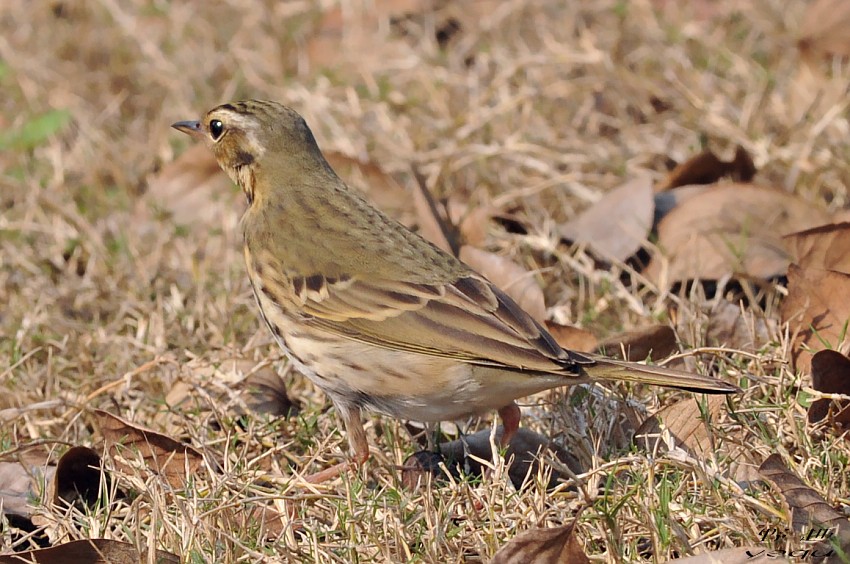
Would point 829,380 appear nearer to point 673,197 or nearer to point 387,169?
point 673,197

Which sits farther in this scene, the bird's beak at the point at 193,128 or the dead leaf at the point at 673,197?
the dead leaf at the point at 673,197

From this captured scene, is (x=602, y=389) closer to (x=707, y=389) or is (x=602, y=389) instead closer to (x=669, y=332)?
(x=669, y=332)

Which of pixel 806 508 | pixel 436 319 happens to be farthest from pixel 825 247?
Answer: pixel 436 319

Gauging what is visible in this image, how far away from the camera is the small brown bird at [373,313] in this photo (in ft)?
13.0

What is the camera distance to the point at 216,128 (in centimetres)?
495

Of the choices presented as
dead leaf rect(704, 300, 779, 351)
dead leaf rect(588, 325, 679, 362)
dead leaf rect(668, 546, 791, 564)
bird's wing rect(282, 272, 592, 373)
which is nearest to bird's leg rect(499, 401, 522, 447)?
bird's wing rect(282, 272, 592, 373)

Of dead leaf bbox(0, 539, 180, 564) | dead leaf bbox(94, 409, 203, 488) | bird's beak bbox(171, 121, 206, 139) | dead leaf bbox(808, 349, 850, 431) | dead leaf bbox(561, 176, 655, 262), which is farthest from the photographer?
dead leaf bbox(561, 176, 655, 262)

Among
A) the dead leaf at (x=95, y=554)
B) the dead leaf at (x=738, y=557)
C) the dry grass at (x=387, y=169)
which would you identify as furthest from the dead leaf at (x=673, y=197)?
the dead leaf at (x=95, y=554)

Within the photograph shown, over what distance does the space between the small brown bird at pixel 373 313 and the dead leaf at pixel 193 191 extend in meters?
1.77

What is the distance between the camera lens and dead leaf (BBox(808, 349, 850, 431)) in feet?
13.5

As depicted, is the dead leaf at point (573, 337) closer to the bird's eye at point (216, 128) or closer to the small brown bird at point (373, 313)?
the small brown bird at point (373, 313)

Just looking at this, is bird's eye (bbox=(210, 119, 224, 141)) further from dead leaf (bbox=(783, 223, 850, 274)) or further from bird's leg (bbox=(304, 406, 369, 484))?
dead leaf (bbox=(783, 223, 850, 274))

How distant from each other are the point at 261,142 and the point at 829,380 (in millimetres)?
2300

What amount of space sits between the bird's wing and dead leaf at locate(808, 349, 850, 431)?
2.77 feet
